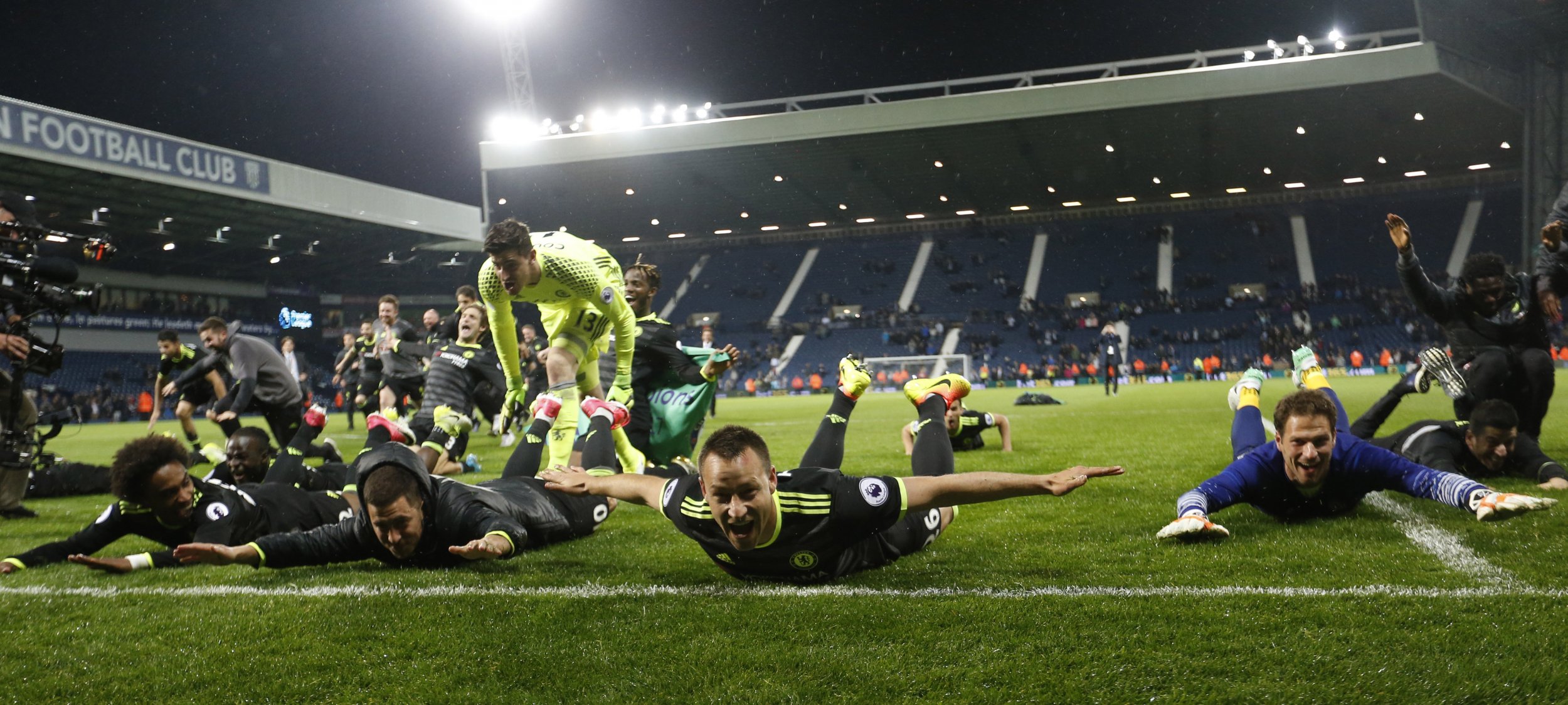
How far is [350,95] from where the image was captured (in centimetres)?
3088

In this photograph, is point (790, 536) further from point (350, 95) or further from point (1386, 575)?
point (350, 95)

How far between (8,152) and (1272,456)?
25.1m

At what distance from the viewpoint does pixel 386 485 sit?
13.8 feet

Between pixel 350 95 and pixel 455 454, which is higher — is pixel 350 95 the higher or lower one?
the higher one

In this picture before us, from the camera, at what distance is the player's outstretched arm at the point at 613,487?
420 cm

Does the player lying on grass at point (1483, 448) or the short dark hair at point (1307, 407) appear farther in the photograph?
the player lying on grass at point (1483, 448)

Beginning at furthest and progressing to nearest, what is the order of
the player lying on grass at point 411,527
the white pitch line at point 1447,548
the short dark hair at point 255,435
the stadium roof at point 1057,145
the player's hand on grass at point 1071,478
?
the stadium roof at point 1057,145
the short dark hair at point 255,435
the player lying on grass at point 411,527
the white pitch line at point 1447,548
the player's hand on grass at point 1071,478

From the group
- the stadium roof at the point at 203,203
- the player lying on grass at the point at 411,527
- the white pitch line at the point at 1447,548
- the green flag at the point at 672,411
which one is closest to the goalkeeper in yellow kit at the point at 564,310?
the green flag at the point at 672,411

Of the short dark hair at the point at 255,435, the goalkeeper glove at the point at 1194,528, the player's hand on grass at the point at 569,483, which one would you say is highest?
the short dark hair at the point at 255,435

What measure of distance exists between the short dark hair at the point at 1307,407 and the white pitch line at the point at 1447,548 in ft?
2.24

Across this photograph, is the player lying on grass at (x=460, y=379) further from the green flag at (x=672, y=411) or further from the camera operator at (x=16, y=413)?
the camera operator at (x=16, y=413)

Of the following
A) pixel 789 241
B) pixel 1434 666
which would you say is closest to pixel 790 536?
pixel 1434 666

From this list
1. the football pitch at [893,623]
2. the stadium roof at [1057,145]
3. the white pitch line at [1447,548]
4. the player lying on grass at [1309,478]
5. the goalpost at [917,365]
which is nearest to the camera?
the football pitch at [893,623]

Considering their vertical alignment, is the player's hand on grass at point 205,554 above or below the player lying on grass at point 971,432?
above
